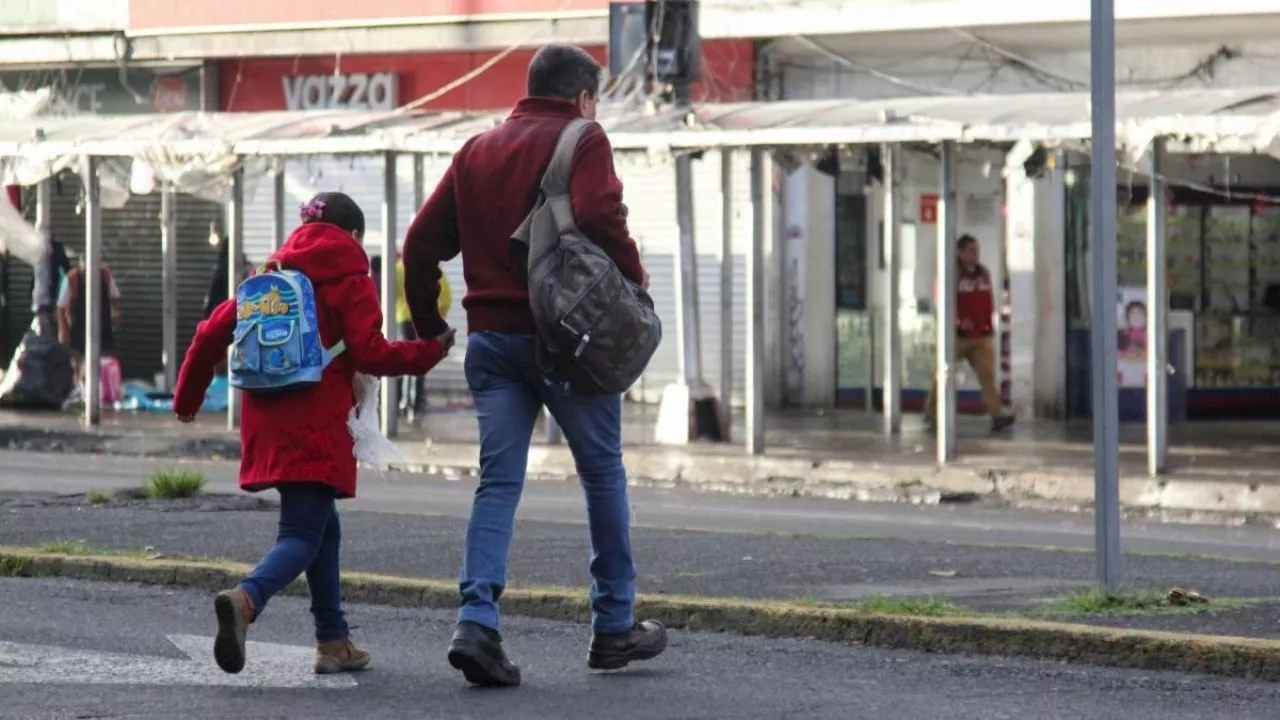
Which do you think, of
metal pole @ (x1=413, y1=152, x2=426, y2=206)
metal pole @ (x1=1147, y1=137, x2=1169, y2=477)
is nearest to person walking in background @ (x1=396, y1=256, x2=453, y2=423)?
metal pole @ (x1=413, y1=152, x2=426, y2=206)

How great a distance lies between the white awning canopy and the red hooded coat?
1019 centimetres

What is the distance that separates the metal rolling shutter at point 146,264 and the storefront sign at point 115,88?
99 centimetres

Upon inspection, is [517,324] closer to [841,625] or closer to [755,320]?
[841,625]

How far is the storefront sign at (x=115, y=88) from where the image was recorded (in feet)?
97.2

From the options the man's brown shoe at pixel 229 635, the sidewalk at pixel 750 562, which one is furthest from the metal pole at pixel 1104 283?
the man's brown shoe at pixel 229 635

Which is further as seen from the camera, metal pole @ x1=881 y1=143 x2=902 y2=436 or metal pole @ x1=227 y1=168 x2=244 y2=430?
metal pole @ x1=227 y1=168 x2=244 y2=430

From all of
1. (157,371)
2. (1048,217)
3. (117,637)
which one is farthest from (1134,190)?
(117,637)

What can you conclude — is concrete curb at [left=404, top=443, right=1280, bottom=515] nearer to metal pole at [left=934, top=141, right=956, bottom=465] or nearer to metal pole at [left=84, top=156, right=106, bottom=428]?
metal pole at [left=934, top=141, right=956, bottom=465]

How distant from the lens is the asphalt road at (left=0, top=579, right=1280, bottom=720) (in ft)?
23.4

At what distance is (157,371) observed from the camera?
97.4 feet

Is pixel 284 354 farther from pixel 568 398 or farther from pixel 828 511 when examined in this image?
pixel 828 511

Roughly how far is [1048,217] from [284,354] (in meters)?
17.7

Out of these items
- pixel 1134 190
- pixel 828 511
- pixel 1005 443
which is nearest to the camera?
pixel 828 511

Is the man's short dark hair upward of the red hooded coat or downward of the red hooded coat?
upward
